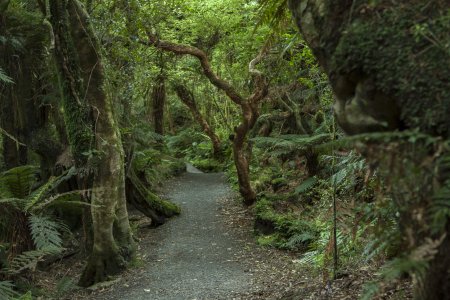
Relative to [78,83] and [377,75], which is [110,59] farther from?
[377,75]

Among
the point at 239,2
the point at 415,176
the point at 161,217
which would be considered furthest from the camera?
the point at 239,2

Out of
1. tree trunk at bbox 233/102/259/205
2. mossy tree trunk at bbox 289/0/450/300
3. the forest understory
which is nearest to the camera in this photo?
mossy tree trunk at bbox 289/0/450/300

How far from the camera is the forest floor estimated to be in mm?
5668

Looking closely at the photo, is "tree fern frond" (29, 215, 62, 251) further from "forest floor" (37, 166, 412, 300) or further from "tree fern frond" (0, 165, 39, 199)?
"forest floor" (37, 166, 412, 300)

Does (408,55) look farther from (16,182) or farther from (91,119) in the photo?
(91,119)

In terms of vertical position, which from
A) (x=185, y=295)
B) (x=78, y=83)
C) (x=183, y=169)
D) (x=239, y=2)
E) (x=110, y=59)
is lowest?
(x=185, y=295)

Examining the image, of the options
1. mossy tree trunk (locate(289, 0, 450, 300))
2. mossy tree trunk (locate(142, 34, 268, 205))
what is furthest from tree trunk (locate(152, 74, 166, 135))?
mossy tree trunk (locate(289, 0, 450, 300))

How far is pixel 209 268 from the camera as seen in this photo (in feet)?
25.5

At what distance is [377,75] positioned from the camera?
188 cm

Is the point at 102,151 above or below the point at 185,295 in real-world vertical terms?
above

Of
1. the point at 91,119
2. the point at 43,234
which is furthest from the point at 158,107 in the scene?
the point at 43,234

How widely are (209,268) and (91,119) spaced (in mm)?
3153

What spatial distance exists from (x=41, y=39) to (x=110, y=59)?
1.46 meters

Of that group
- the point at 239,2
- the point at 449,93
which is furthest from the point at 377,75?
the point at 239,2
